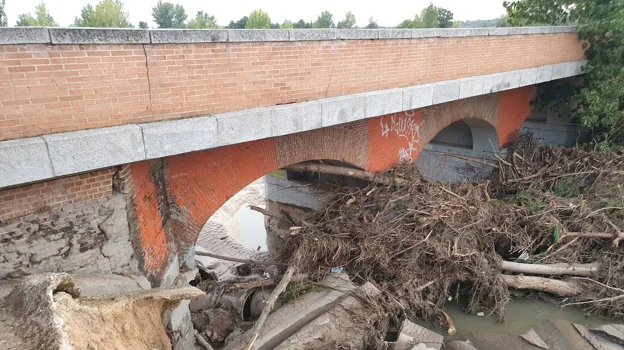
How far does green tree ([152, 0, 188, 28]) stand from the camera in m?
44.8

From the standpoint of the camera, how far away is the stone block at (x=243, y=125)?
380 cm

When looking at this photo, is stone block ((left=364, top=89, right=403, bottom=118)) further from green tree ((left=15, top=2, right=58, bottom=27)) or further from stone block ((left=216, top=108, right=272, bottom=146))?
green tree ((left=15, top=2, right=58, bottom=27))

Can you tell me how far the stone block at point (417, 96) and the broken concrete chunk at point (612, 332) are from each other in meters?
→ 4.01

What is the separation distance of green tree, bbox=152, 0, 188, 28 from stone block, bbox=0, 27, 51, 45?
1846 inches

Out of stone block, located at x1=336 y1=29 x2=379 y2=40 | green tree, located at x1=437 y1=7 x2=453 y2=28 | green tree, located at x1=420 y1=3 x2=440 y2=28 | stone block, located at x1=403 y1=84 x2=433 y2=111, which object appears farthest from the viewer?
green tree, located at x1=437 y1=7 x2=453 y2=28

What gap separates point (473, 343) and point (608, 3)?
8979mm

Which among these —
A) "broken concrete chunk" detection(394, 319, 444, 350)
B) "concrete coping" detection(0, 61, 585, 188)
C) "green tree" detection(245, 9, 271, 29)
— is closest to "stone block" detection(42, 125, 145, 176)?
"concrete coping" detection(0, 61, 585, 188)

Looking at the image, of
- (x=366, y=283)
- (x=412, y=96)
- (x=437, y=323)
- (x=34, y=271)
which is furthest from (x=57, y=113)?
(x=437, y=323)

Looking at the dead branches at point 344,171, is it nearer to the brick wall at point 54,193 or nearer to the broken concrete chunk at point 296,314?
the broken concrete chunk at point 296,314

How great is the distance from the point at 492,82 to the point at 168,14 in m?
46.6

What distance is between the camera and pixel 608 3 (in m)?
9.13

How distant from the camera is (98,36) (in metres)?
2.99

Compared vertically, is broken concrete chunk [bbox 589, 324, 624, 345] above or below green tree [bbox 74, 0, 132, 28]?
below

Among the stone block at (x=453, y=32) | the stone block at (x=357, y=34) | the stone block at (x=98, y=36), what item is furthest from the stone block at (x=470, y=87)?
the stone block at (x=98, y=36)
